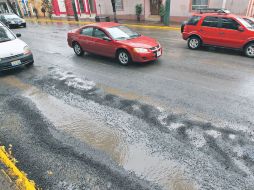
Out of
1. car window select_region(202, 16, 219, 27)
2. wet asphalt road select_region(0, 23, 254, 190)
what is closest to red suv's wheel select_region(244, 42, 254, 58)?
wet asphalt road select_region(0, 23, 254, 190)

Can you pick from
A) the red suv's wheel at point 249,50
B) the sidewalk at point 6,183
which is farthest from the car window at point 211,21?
the sidewalk at point 6,183

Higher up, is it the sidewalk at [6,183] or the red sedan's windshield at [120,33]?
the red sedan's windshield at [120,33]

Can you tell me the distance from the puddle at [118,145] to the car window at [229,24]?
23.7 ft

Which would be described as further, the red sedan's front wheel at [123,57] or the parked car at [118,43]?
the red sedan's front wheel at [123,57]

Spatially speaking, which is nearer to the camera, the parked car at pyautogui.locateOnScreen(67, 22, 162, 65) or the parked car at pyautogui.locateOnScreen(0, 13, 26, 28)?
the parked car at pyautogui.locateOnScreen(67, 22, 162, 65)

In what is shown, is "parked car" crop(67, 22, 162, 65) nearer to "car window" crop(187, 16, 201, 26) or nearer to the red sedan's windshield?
the red sedan's windshield

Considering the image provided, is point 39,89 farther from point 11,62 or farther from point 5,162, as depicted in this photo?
point 5,162

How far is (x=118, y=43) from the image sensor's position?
861 cm

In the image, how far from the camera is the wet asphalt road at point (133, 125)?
3.63 m

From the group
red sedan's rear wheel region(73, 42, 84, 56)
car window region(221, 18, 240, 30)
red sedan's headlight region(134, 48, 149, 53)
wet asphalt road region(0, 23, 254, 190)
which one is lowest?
wet asphalt road region(0, 23, 254, 190)

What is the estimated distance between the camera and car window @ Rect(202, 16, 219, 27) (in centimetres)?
1022

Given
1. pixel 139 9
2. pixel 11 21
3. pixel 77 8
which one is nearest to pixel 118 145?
pixel 139 9

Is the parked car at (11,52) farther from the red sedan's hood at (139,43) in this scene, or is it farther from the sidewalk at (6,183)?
the sidewalk at (6,183)

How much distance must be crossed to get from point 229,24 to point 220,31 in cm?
47
